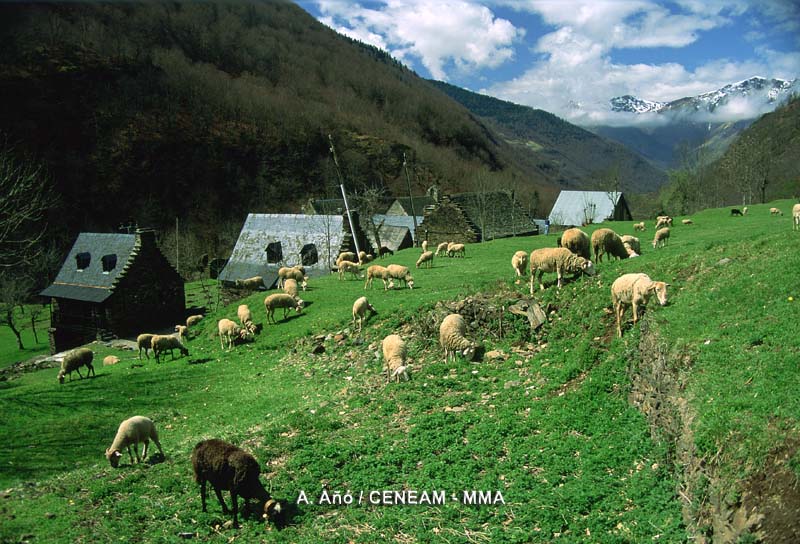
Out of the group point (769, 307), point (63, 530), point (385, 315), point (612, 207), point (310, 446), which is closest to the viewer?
point (63, 530)

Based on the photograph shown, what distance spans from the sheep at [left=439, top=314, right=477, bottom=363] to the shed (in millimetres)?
63681

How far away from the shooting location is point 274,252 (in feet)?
167

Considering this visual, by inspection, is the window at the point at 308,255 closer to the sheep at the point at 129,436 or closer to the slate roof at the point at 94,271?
the slate roof at the point at 94,271

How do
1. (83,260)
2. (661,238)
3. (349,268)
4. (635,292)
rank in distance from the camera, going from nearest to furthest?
(635,292) < (661,238) < (349,268) < (83,260)

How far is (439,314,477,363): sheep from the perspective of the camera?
16.9m

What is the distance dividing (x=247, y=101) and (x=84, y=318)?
142 meters

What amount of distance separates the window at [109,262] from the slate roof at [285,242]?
362 inches

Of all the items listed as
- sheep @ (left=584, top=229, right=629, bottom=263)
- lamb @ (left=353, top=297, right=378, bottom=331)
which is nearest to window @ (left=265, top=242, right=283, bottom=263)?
lamb @ (left=353, top=297, right=378, bottom=331)

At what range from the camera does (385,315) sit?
22375 mm

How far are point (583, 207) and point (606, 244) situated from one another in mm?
62339

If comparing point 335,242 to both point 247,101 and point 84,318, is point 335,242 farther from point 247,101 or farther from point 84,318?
point 247,101

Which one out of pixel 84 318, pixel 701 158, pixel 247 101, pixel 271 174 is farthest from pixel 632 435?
pixel 247 101

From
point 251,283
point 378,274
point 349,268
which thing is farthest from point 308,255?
point 378,274

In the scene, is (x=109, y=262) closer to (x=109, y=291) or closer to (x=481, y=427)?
(x=109, y=291)
